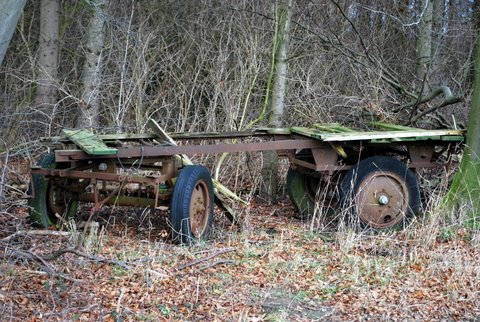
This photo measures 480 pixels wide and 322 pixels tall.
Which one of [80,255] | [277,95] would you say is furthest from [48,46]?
[80,255]

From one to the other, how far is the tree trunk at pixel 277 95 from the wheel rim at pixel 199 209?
2627 mm

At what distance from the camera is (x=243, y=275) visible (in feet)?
18.6

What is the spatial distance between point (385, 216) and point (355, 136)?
1.03m

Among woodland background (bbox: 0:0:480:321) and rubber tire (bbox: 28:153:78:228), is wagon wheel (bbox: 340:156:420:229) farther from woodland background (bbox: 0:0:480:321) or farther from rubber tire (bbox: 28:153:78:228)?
rubber tire (bbox: 28:153:78:228)

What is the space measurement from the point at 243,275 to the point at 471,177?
3.07 meters

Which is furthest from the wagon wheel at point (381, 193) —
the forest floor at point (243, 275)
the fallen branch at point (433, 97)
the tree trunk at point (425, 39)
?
the tree trunk at point (425, 39)

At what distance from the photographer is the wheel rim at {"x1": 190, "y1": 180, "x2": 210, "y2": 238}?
6656 millimetres

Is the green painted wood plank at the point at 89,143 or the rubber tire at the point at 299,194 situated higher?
the green painted wood plank at the point at 89,143

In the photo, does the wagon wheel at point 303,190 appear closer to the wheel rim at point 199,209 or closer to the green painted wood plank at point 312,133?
the green painted wood plank at point 312,133

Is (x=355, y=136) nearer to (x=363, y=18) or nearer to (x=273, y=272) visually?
(x=273, y=272)

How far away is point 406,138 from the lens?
739cm

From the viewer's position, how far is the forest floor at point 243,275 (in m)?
4.83

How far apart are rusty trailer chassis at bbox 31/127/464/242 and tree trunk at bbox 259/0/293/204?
3.98 ft

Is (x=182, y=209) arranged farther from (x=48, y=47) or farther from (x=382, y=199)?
(x=48, y=47)
